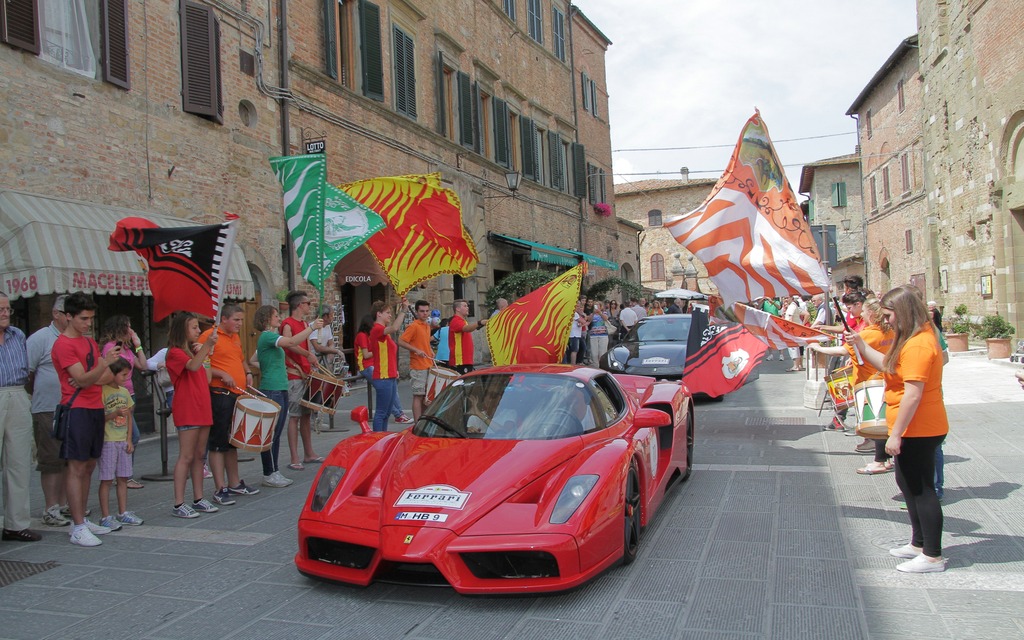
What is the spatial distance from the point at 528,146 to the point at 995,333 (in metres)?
14.4

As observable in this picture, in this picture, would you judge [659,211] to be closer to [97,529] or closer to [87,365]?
[87,365]

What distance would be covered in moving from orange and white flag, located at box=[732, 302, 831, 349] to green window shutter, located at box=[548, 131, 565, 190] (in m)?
21.1

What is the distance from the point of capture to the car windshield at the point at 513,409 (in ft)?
16.3

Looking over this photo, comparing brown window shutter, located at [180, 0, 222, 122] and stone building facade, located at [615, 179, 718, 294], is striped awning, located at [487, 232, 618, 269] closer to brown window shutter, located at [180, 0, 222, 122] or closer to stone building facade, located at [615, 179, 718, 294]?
brown window shutter, located at [180, 0, 222, 122]

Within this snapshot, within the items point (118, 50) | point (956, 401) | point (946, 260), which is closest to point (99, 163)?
point (118, 50)

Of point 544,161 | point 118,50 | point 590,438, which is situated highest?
point 544,161

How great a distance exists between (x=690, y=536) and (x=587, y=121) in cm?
2778

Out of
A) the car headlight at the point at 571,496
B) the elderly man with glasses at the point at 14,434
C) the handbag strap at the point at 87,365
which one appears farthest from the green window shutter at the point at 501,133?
the car headlight at the point at 571,496

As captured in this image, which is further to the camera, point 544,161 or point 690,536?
point 544,161

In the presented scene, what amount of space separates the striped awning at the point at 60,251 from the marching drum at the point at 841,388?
769cm

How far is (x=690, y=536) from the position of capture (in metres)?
5.08

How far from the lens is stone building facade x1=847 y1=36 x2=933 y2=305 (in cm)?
2894

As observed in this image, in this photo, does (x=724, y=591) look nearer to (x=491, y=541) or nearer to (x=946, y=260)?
(x=491, y=541)

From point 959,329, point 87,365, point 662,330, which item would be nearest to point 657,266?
point 959,329
